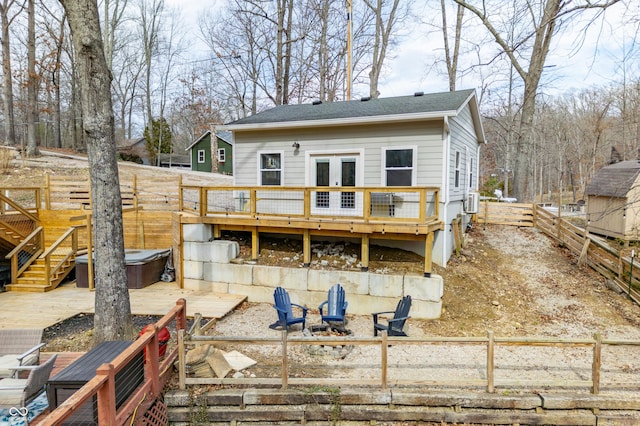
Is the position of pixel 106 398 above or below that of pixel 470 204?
below

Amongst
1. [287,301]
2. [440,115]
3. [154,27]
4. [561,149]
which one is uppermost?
[154,27]

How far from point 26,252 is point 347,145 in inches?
378

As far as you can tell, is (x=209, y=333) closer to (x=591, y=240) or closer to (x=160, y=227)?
(x=160, y=227)

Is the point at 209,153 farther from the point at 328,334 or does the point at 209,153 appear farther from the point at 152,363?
the point at 152,363

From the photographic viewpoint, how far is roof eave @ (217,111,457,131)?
26.1ft

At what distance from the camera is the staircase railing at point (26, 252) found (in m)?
9.16

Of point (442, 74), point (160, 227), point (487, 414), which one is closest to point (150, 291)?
point (160, 227)

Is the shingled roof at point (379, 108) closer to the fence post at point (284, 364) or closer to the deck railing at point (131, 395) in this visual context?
the fence post at point (284, 364)

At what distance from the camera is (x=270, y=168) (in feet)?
33.0

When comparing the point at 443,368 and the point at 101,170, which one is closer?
the point at 443,368

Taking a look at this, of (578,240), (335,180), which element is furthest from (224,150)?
(578,240)

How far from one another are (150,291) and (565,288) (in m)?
10.7

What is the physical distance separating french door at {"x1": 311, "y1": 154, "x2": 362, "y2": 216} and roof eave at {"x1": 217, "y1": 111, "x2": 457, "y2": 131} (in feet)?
2.94

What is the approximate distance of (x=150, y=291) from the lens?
29.0ft
